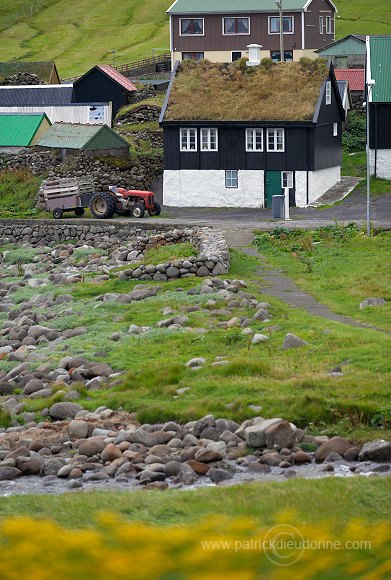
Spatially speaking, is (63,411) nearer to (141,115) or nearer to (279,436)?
(279,436)

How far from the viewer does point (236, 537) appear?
1039 centimetres

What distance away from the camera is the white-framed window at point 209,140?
5269 cm

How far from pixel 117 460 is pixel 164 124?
1416 inches

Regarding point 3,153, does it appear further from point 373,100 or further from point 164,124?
point 373,100

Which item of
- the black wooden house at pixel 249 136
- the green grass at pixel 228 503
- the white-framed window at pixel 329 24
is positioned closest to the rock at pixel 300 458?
the green grass at pixel 228 503

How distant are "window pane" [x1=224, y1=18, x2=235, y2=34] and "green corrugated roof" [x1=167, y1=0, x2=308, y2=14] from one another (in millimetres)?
660

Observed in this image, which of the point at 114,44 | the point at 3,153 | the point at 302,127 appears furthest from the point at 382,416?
the point at 114,44

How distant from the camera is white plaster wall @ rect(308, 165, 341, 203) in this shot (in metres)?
51.4

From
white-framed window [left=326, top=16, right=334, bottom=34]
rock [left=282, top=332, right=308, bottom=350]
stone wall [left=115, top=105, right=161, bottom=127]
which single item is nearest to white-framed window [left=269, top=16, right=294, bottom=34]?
white-framed window [left=326, top=16, right=334, bottom=34]

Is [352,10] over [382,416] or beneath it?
over

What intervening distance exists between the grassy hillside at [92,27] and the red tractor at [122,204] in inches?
1788

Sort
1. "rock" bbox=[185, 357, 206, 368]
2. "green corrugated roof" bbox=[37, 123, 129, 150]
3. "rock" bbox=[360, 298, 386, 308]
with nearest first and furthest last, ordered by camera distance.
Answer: "rock" bbox=[185, 357, 206, 368]
"rock" bbox=[360, 298, 386, 308]
"green corrugated roof" bbox=[37, 123, 129, 150]

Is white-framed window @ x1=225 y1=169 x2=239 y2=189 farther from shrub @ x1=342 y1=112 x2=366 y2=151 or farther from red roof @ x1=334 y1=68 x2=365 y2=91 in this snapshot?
red roof @ x1=334 y1=68 x2=365 y2=91

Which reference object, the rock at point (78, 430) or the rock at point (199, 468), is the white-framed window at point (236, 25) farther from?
the rock at point (199, 468)
